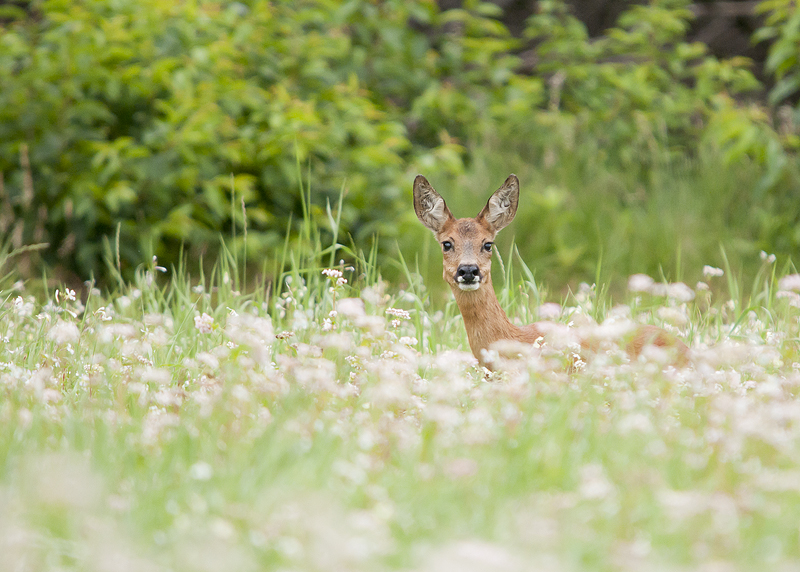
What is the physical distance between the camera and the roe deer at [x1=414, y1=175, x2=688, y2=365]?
4039mm

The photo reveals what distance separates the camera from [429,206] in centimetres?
451

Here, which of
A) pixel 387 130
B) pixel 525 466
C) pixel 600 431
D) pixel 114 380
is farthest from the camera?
pixel 387 130

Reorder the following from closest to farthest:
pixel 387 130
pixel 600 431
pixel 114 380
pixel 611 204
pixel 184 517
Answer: pixel 184 517 < pixel 600 431 < pixel 114 380 < pixel 387 130 < pixel 611 204

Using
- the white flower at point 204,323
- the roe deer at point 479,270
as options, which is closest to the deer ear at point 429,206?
the roe deer at point 479,270

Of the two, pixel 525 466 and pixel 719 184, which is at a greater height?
pixel 525 466

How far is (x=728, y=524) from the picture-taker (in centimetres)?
206

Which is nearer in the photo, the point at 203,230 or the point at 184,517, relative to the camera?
the point at 184,517

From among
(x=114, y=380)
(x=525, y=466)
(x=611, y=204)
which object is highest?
(x=525, y=466)

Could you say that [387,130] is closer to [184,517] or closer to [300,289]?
[300,289]

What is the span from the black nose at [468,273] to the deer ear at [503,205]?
0.45 metres

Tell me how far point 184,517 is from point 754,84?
6.75 metres

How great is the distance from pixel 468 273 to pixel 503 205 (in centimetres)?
61

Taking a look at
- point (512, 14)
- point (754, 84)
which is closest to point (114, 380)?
point (754, 84)

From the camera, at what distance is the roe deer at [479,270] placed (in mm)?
4039
